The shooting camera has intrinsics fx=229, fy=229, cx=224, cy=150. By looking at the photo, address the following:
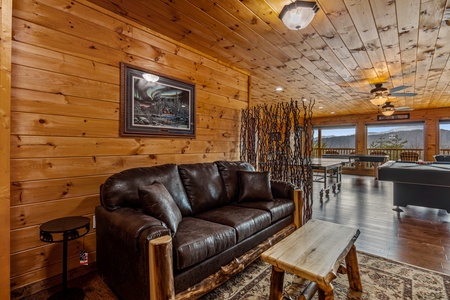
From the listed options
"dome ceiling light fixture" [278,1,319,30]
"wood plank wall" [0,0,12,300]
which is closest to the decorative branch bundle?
"dome ceiling light fixture" [278,1,319,30]

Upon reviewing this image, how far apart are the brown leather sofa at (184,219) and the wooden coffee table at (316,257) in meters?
0.47

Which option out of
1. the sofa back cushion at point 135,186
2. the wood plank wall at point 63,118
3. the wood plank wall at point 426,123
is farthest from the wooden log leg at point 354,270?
the wood plank wall at point 426,123

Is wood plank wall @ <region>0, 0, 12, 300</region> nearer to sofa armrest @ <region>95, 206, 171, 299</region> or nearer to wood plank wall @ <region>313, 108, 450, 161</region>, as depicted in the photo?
sofa armrest @ <region>95, 206, 171, 299</region>

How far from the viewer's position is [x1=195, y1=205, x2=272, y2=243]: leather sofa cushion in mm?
2049

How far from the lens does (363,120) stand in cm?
912

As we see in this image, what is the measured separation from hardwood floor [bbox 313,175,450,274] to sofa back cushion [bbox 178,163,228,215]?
5.70 ft

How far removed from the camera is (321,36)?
8.87 ft

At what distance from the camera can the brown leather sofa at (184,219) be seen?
5.06 feet

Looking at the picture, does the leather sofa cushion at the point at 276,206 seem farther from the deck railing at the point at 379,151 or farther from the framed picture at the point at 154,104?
the deck railing at the point at 379,151

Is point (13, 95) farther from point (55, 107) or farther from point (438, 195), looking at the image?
point (438, 195)

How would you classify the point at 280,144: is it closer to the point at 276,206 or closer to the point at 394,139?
the point at 276,206

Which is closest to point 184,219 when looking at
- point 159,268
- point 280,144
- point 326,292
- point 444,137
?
point 159,268

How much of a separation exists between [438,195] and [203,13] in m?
4.46

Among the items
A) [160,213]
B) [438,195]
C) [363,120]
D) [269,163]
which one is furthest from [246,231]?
[363,120]
